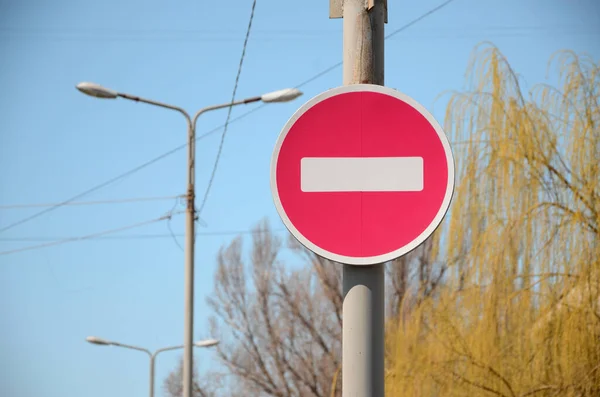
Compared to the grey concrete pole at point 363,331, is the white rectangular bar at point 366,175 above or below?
above

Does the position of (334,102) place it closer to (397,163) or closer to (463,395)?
(397,163)

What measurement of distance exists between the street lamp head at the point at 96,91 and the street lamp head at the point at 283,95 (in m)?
2.33

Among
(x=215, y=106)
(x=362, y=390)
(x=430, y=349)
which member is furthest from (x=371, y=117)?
(x=215, y=106)

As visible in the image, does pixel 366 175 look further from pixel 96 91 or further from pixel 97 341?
pixel 97 341

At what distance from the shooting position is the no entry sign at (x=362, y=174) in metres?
2.49

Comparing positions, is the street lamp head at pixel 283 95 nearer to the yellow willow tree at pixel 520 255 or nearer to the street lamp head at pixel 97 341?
the yellow willow tree at pixel 520 255

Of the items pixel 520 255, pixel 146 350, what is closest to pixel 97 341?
pixel 146 350

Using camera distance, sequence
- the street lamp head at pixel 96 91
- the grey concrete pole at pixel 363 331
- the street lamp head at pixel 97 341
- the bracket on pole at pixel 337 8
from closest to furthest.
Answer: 1. the grey concrete pole at pixel 363 331
2. the bracket on pole at pixel 337 8
3. the street lamp head at pixel 96 91
4. the street lamp head at pixel 97 341

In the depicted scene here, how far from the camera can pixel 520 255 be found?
9953 millimetres

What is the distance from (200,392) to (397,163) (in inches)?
1166

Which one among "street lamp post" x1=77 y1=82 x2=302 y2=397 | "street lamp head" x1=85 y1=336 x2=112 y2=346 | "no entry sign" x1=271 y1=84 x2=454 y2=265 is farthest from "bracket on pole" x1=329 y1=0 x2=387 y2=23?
"street lamp head" x1=85 y1=336 x2=112 y2=346

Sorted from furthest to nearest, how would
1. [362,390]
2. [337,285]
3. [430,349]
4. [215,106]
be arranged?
[337,285]
[215,106]
[430,349]
[362,390]

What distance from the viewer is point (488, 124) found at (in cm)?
1058

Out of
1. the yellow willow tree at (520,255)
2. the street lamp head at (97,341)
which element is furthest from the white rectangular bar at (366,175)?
the street lamp head at (97,341)
